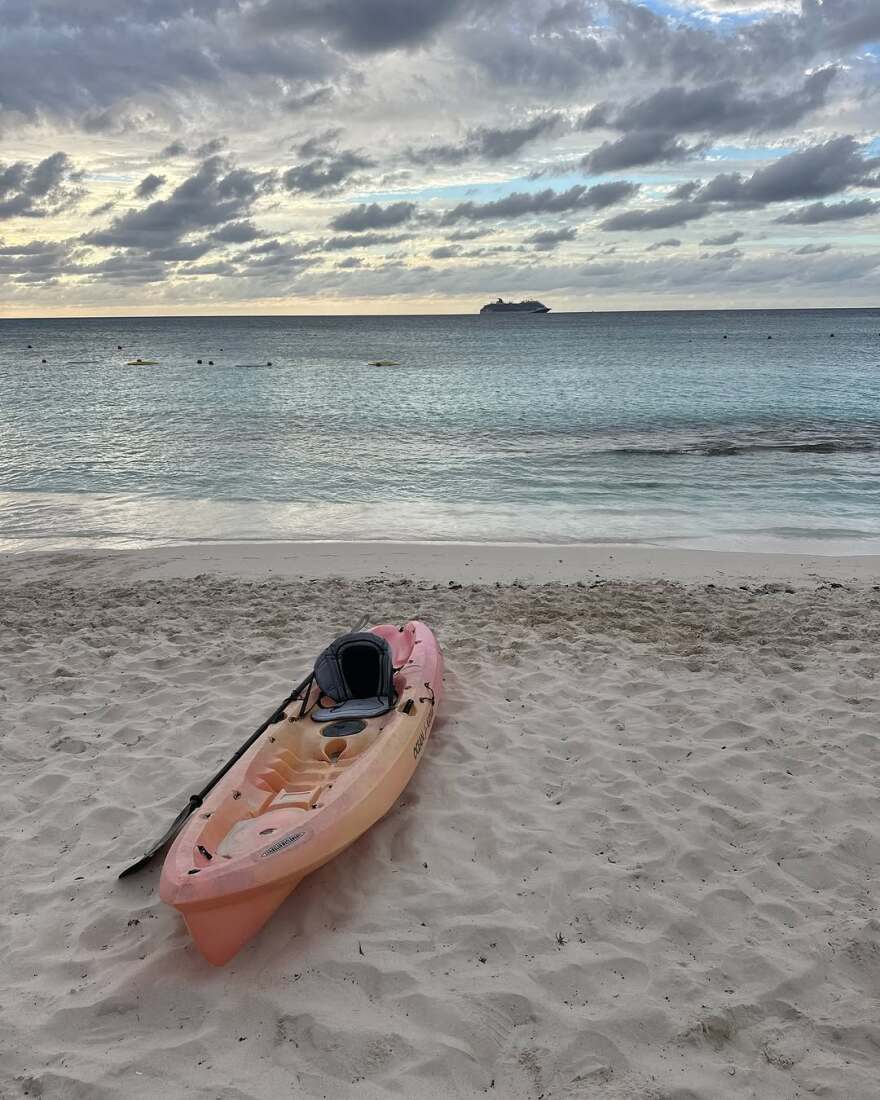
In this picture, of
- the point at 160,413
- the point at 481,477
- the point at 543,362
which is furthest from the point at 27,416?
the point at 543,362

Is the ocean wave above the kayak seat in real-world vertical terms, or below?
above

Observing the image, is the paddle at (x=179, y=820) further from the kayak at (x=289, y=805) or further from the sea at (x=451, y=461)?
the sea at (x=451, y=461)

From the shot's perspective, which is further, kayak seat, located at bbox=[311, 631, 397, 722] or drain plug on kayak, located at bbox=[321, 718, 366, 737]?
kayak seat, located at bbox=[311, 631, 397, 722]

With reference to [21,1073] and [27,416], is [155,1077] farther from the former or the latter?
[27,416]

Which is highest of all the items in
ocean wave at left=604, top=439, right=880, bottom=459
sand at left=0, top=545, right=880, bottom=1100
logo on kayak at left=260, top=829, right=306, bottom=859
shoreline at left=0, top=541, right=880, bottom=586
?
ocean wave at left=604, top=439, right=880, bottom=459

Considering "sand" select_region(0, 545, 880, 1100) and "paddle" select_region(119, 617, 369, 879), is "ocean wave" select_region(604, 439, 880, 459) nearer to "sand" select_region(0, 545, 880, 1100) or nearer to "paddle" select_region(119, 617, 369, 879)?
"sand" select_region(0, 545, 880, 1100)

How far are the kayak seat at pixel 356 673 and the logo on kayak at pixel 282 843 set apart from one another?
6.26ft

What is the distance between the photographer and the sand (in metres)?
3.35

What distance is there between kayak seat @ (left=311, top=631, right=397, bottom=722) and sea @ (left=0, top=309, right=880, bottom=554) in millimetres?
6568

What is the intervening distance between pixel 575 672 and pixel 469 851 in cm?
268

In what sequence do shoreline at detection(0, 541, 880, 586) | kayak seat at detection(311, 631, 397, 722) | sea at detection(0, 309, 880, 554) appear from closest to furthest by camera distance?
kayak seat at detection(311, 631, 397, 722)
shoreline at detection(0, 541, 880, 586)
sea at detection(0, 309, 880, 554)

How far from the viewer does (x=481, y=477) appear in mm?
17766

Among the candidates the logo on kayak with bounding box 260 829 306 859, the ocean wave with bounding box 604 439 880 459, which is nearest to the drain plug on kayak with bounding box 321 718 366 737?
the logo on kayak with bounding box 260 829 306 859

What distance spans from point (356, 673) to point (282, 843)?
87.8 inches
